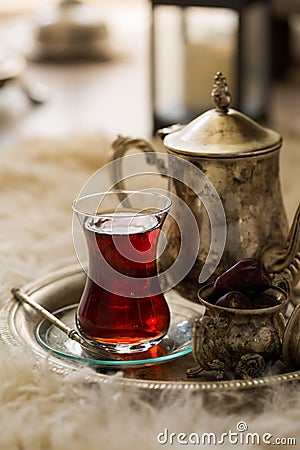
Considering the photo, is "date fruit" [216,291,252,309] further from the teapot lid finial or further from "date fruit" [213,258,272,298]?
the teapot lid finial

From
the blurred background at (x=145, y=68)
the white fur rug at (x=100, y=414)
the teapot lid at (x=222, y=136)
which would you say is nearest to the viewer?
the white fur rug at (x=100, y=414)

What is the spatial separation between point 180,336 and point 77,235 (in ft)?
1.29

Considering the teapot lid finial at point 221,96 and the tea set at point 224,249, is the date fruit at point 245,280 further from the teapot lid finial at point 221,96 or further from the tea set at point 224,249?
the teapot lid finial at point 221,96

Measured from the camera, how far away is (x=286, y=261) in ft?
2.43

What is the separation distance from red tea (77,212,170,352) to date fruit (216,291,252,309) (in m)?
0.07

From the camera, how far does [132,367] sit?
2.19ft

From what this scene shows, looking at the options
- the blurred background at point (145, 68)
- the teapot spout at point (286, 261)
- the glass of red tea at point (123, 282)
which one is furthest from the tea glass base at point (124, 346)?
the blurred background at point (145, 68)

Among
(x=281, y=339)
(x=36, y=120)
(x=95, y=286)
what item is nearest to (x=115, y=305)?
(x=95, y=286)

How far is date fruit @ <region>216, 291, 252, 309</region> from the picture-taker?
638 millimetres

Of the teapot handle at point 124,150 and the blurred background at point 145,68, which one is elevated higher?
the teapot handle at point 124,150

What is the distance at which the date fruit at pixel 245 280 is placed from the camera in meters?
0.65

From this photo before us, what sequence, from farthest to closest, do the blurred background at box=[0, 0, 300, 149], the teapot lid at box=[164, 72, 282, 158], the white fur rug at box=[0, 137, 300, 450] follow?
1. the blurred background at box=[0, 0, 300, 149]
2. the teapot lid at box=[164, 72, 282, 158]
3. the white fur rug at box=[0, 137, 300, 450]

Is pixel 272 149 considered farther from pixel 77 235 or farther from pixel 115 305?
pixel 77 235

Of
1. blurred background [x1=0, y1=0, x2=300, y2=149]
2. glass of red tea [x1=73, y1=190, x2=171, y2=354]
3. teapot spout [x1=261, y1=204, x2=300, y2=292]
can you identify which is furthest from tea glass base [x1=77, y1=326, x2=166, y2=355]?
blurred background [x1=0, y1=0, x2=300, y2=149]
